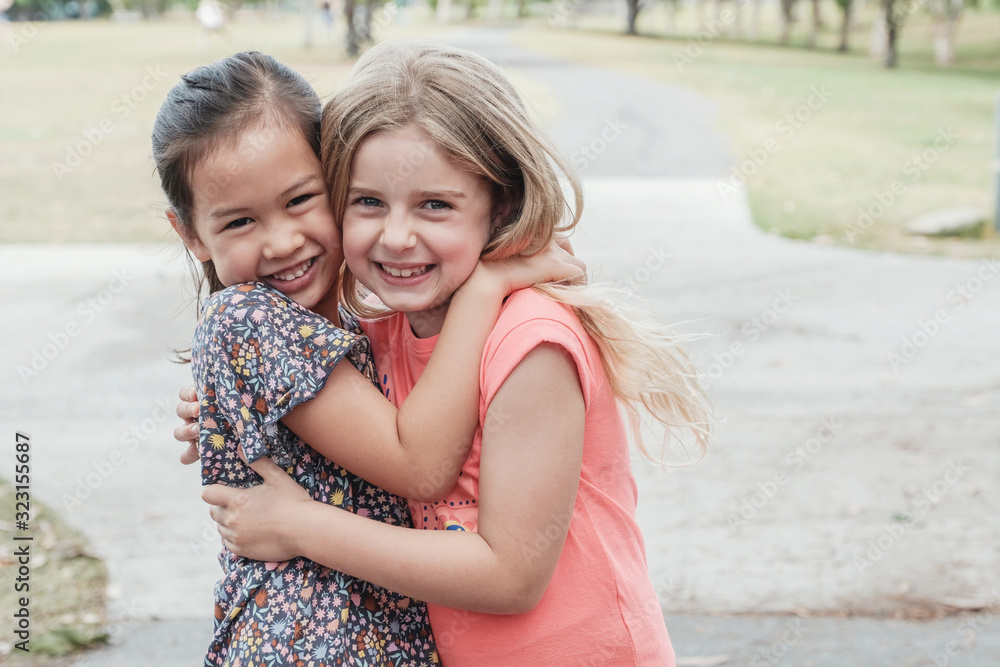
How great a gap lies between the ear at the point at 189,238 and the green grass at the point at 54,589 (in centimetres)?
195

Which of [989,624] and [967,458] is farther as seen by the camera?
[967,458]

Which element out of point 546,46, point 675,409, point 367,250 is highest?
point 367,250

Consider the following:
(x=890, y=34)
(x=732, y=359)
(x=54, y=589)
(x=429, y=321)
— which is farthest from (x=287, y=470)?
(x=890, y=34)

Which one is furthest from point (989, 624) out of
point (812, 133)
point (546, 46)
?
point (546, 46)

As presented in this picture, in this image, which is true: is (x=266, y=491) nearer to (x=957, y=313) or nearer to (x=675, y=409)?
(x=675, y=409)

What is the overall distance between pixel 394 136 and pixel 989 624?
8.79 feet

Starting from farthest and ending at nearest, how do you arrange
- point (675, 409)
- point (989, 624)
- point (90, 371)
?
1. point (90, 371)
2. point (989, 624)
3. point (675, 409)

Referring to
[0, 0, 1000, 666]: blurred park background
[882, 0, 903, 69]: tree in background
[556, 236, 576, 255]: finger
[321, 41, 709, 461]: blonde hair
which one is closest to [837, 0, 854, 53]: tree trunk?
[882, 0, 903, 69]: tree in background

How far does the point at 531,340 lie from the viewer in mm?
1486

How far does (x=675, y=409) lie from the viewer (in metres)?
1.83

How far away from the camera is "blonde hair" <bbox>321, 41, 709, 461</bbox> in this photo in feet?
5.11

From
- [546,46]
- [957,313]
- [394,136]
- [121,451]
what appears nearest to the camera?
[394,136]

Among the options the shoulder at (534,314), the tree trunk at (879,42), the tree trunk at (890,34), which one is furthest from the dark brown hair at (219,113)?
the tree trunk at (879,42)

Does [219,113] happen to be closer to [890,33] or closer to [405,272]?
[405,272]
